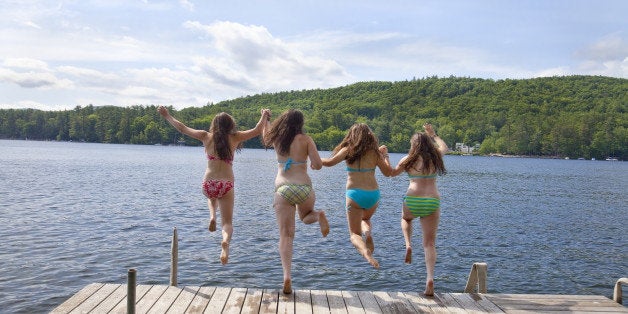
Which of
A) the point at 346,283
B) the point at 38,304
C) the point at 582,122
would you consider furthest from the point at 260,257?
the point at 582,122

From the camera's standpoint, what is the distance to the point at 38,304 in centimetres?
1187

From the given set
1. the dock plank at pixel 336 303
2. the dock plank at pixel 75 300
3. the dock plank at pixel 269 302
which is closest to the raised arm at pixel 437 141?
the dock plank at pixel 336 303

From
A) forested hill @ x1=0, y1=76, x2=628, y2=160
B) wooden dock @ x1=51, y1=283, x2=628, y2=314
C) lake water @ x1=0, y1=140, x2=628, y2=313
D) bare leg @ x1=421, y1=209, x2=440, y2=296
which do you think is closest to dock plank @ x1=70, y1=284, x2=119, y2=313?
wooden dock @ x1=51, y1=283, x2=628, y2=314

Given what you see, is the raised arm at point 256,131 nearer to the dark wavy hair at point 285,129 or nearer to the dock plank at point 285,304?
the dark wavy hair at point 285,129

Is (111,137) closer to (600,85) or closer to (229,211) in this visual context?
(600,85)

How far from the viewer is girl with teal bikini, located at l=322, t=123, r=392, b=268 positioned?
22.9 feet

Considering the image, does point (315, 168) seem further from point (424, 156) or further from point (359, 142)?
point (424, 156)

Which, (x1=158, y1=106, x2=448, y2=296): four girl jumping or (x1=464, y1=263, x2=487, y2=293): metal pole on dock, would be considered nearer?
(x1=158, y1=106, x2=448, y2=296): four girl jumping

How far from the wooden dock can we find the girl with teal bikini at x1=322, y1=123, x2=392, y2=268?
2.34 feet

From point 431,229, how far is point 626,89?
168869 millimetres

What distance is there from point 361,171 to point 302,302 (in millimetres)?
1921

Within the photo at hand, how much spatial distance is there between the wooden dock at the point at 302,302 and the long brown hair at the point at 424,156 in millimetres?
1829

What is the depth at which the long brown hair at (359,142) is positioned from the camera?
6.96 meters

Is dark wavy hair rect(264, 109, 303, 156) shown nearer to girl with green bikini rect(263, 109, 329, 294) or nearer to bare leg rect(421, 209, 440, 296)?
girl with green bikini rect(263, 109, 329, 294)
